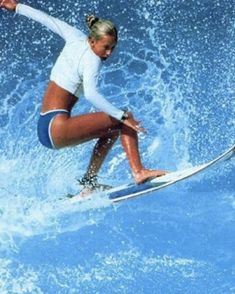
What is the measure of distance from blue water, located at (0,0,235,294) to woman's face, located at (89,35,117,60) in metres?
1.24

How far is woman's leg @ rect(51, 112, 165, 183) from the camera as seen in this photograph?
19.2ft

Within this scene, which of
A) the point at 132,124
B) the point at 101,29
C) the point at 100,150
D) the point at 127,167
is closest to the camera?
the point at 101,29

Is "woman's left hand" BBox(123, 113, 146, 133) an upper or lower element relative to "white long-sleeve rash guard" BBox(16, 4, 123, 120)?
lower

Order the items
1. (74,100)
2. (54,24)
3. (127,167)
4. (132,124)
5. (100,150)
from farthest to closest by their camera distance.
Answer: (127,167), (100,150), (74,100), (54,24), (132,124)

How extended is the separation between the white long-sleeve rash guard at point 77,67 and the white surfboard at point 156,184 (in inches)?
24.0

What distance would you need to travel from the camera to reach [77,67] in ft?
18.7

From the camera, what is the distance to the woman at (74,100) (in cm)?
562

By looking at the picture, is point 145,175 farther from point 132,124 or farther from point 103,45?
point 103,45

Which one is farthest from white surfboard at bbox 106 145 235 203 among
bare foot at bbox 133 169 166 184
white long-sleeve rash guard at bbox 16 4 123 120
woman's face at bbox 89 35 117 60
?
woman's face at bbox 89 35 117 60

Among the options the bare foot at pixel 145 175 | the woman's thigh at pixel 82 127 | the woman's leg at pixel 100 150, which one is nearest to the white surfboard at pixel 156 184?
the bare foot at pixel 145 175

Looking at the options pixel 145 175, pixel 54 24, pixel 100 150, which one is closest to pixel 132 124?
pixel 145 175

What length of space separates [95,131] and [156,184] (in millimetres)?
577

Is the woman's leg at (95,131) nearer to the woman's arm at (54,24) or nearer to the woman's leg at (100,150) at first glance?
the woman's leg at (100,150)

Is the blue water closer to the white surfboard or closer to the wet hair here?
the white surfboard
